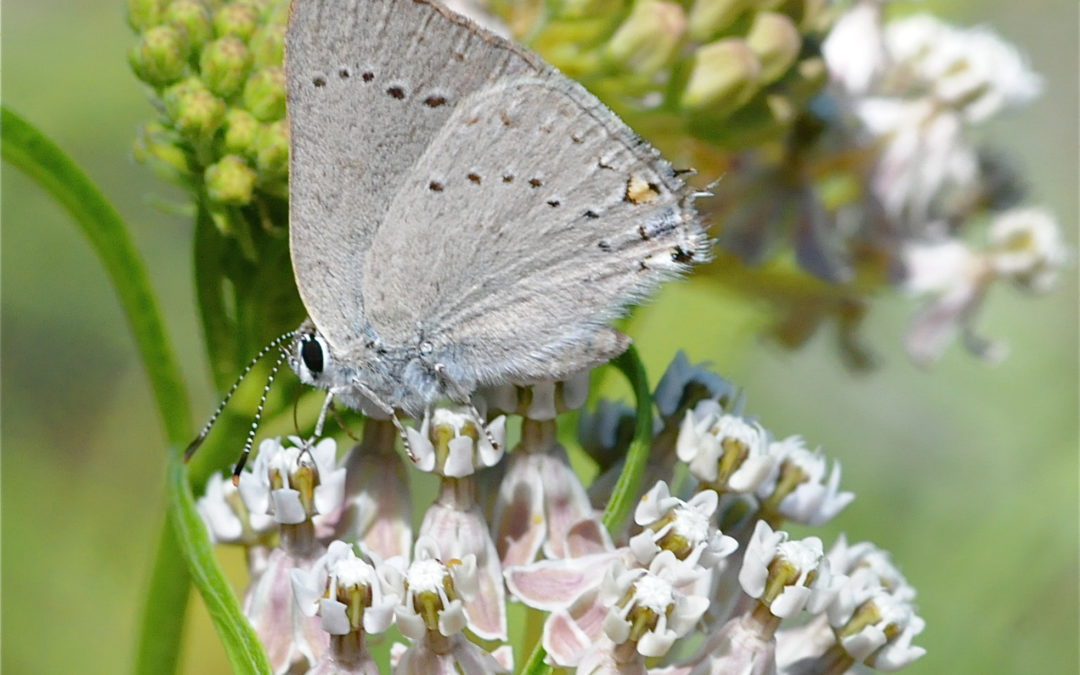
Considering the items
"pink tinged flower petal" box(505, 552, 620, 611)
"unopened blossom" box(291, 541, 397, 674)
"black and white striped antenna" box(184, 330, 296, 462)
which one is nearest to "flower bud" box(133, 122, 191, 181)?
"black and white striped antenna" box(184, 330, 296, 462)

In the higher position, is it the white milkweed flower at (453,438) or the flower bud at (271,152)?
the flower bud at (271,152)

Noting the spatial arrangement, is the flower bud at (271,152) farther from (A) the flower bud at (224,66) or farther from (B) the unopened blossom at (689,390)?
(B) the unopened blossom at (689,390)

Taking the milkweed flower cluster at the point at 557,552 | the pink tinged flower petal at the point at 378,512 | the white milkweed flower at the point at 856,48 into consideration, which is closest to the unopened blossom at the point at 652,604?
the milkweed flower cluster at the point at 557,552

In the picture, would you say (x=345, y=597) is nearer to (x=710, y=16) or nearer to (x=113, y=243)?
(x=113, y=243)

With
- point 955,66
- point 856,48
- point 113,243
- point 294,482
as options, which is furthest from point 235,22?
point 955,66

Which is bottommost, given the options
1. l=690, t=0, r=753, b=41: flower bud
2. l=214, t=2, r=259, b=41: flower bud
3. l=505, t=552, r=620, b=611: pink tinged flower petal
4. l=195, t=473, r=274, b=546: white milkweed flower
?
l=505, t=552, r=620, b=611: pink tinged flower petal

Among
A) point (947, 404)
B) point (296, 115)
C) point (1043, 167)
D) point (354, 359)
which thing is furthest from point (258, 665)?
point (1043, 167)

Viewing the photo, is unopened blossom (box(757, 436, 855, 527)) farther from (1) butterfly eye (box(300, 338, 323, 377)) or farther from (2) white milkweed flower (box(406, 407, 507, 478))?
(1) butterfly eye (box(300, 338, 323, 377))
